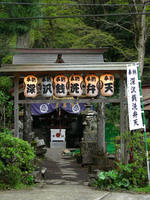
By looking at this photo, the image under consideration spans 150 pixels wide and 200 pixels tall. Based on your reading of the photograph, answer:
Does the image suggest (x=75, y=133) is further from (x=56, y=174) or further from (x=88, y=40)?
(x=56, y=174)

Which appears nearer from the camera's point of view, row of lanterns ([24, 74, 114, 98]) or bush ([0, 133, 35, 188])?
bush ([0, 133, 35, 188])

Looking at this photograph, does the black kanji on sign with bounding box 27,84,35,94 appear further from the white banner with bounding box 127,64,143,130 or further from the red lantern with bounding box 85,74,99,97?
the white banner with bounding box 127,64,143,130

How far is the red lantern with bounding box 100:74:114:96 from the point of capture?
11.6 m

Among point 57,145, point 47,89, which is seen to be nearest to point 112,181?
point 47,89

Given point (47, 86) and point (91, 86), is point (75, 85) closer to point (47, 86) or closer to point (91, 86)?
point (91, 86)

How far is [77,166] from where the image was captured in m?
16.4

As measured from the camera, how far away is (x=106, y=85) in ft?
38.3

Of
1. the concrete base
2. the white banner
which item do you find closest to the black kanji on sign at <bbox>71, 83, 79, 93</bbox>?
the white banner

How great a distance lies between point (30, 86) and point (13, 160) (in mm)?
2761

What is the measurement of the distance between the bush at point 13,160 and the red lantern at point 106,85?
334 cm

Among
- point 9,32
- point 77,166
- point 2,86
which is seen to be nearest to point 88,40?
point 2,86

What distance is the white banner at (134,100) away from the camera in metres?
10.5

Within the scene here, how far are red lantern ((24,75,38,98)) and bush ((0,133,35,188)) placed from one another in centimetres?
189

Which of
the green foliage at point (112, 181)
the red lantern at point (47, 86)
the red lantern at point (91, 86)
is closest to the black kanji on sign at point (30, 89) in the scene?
A: the red lantern at point (47, 86)
